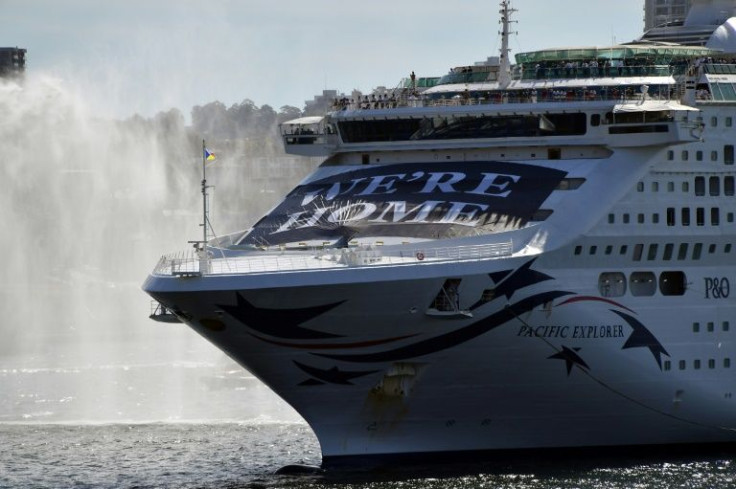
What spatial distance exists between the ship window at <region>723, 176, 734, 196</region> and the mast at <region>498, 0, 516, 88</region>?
6240 mm

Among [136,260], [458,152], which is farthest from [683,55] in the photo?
[136,260]

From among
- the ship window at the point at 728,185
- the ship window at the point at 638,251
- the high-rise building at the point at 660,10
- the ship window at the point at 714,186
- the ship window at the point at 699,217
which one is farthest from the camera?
the high-rise building at the point at 660,10

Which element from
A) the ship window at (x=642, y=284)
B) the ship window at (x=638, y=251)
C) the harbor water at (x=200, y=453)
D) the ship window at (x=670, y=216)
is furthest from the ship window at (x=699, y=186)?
the harbor water at (x=200, y=453)

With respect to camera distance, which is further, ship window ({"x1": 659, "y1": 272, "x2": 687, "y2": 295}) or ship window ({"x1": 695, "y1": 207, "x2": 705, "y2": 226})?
ship window ({"x1": 695, "y1": 207, "x2": 705, "y2": 226})

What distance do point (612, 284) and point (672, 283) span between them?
6.03 feet

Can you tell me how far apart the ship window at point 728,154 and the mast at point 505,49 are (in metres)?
5.94

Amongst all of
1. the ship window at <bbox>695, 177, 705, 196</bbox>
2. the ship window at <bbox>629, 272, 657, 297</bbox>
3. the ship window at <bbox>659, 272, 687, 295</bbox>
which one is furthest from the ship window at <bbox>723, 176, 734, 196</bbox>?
the ship window at <bbox>629, 272, 657, 297</bbox>

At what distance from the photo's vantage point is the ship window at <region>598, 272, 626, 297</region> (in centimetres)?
4172

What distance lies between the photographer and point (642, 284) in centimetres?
4241

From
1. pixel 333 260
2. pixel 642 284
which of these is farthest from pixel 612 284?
pixel 333 260

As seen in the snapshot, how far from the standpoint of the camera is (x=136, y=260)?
3595 inches

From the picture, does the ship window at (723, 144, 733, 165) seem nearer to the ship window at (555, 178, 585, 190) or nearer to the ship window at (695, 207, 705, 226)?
the ship window at (695, 207, 705, 226)

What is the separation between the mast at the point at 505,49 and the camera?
46500 millimetres

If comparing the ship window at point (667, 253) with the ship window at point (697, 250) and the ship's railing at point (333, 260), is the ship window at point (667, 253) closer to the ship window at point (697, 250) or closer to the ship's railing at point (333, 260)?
the ship window at point (697, 250)
